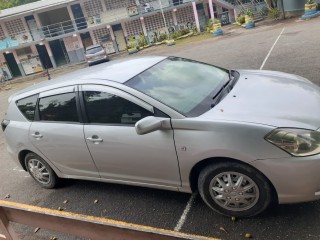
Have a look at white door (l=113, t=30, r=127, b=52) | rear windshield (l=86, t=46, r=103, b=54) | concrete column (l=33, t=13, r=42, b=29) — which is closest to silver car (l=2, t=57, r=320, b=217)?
rear windshield (l=86, t=46, r=103, b=54)

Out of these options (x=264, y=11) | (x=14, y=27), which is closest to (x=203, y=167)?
(x=264, y=11)

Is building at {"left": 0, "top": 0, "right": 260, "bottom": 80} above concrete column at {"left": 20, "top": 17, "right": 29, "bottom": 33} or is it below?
below

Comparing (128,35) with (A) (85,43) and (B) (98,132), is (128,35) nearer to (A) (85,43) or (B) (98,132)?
(A) (85,43)

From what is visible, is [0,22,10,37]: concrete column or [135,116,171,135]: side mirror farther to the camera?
[0,22,10,37]: concrete column

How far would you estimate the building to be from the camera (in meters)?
31.8

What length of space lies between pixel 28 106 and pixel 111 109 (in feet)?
5.38

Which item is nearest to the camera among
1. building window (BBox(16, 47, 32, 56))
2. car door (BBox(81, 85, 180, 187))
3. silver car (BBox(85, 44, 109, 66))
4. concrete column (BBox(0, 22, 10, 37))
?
car door (BBox(81, 85, 180, 187))

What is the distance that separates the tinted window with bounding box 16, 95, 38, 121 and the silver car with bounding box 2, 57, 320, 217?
0.02 meters

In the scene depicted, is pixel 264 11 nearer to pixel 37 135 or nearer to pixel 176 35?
pixel 176 35

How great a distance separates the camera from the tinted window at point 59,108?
13.6 ft

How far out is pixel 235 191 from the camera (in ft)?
10.5

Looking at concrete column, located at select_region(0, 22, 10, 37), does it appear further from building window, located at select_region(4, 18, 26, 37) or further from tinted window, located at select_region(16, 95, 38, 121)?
tinted window, located at select_region(16, 95, 38, 121)

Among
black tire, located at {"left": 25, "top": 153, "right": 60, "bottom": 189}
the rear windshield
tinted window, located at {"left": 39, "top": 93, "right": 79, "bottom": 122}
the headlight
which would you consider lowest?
the rear windshield

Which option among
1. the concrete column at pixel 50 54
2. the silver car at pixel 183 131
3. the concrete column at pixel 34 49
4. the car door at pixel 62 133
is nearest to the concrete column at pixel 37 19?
the concrete column at pixel 50 54
